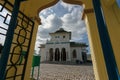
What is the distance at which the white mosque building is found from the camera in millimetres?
25734

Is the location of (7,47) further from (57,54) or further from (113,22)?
(57,54)

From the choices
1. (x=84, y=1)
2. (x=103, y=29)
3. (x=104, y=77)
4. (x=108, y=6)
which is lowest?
(x=104, y=77)

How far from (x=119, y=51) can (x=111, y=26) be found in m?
0.60

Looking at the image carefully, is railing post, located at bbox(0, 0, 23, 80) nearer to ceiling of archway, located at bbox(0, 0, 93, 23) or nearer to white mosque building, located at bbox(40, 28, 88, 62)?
ceiling of archway, located at bbox(0, 0, 93, 23)

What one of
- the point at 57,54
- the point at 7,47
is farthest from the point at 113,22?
the point at 57,54

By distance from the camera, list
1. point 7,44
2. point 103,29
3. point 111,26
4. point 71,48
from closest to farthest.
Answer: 1. point 103,29
2. point 7,44
3. point 111,26
4. point 71,48

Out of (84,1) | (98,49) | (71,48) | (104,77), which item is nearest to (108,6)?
(84,1)

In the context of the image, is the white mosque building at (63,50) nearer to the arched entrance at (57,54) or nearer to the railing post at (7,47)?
the arched entrance at (57,54)

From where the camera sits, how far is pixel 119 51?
223cm

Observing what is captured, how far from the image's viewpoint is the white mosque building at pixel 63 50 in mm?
25734

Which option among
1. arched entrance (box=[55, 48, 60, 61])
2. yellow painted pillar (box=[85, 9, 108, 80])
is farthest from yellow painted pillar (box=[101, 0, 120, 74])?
arched entrance (box=[55, 48, 60, 61])

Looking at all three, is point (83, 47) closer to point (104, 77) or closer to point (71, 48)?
point (71, 48)

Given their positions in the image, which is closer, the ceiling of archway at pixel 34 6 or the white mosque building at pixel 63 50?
the ceiling of archway at pixel 34 6

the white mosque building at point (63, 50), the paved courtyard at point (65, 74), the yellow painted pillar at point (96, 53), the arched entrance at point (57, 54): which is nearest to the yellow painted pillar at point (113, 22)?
the yellow painted pillar at point (96, 53)
